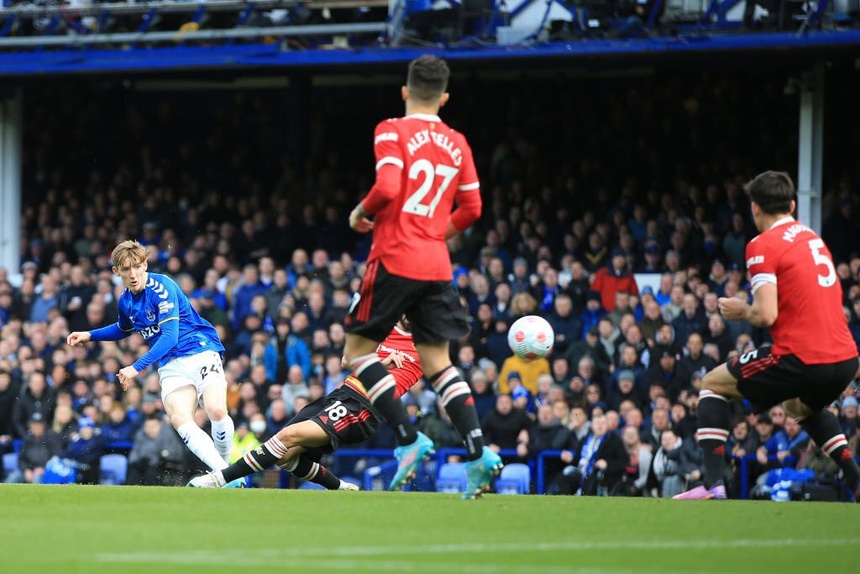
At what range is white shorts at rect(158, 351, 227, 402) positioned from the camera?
1197 cm

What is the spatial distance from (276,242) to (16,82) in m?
5.30

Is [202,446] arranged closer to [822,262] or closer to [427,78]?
[427,78]

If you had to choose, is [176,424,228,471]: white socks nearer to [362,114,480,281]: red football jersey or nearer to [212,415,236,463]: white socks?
[212,415,236,463]: white socks

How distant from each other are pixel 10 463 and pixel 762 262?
12284 mm

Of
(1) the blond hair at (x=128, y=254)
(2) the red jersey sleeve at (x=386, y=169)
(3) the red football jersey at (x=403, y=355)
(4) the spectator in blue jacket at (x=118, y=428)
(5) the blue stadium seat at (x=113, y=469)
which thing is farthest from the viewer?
(4) the spectator in blue jacket at (x=118, y=428)

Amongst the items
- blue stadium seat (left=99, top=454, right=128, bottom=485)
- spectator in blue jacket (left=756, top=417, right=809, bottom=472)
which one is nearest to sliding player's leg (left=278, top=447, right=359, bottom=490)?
spectator in blue jacket (left=756, top=417, right=809, bottom=472)

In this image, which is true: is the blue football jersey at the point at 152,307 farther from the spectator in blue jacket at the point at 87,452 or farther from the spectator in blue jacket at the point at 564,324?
the spectator in blue jacket at the point at 87,452

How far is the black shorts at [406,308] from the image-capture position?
8.48 m

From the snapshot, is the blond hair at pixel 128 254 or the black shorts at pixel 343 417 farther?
the blond hair at pixel 128 254

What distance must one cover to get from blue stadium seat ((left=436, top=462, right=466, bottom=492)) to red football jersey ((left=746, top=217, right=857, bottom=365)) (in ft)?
24.3

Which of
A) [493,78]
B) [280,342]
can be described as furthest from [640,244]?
[493,78]

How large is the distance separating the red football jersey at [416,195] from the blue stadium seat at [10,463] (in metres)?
11.5

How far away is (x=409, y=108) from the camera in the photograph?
864 cm

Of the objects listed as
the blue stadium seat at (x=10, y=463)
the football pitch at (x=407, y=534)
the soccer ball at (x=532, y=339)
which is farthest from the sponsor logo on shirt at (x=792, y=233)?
the blue stadium seat at (x=10, y=463)
